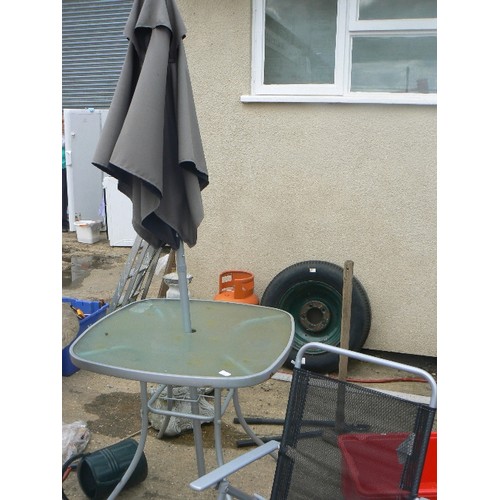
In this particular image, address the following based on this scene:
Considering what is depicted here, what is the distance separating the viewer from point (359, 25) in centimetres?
397

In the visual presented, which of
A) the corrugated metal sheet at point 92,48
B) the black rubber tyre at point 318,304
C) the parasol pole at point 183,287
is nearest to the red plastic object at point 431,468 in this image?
the parasol pole at point 183,287

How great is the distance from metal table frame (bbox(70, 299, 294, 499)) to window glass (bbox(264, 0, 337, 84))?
7.03ft

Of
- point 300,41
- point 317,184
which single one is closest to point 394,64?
point 300,41

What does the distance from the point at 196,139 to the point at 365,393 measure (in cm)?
117

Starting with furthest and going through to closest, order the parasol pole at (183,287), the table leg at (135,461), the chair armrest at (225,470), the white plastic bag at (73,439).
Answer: the white plastic bag at (73,439)
the table leg at (135,461)
the parasol pole at (183,287)
the chair armrest at (225,470)

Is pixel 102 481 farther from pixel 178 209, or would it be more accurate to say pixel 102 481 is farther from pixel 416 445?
pixel 416 445

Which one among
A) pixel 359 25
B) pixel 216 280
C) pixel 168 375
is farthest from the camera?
pixel 216 280

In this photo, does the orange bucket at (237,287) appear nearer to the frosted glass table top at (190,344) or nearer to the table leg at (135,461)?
the frosted glass table top at (190,344)

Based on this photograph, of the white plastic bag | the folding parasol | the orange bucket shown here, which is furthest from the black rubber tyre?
the folding parasol

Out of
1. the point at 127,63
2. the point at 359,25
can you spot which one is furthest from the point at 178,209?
the point at 359,25

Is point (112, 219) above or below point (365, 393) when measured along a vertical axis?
above

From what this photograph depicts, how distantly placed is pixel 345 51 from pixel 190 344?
2715mm

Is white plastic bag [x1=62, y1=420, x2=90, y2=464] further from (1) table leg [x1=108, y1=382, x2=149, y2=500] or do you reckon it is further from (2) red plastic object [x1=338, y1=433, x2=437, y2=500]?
(2) red plastic object [x1=338, y1=433, x2=437, y2=500]

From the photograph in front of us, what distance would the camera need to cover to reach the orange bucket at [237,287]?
416 centimetres
